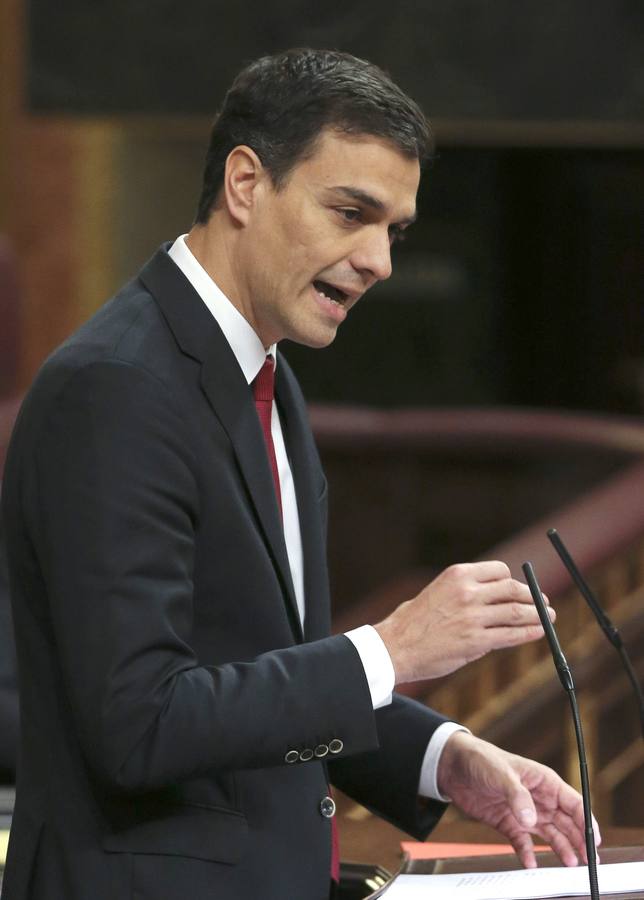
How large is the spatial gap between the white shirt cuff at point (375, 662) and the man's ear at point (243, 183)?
0.41 m

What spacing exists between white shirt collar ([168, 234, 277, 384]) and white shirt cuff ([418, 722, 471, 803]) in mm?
426

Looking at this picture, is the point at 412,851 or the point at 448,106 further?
the point at 448,106

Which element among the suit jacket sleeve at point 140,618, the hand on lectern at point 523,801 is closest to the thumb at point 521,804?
the hand on lectern at point 523,801

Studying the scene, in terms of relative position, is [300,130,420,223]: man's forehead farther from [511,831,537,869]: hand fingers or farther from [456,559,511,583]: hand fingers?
[511,831,537,869]: hand fingers

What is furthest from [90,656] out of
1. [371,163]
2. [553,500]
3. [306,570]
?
[553,500]

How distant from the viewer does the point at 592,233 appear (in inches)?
322

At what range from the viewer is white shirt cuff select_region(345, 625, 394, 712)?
4.44 ft

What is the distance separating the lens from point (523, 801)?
1.47 m

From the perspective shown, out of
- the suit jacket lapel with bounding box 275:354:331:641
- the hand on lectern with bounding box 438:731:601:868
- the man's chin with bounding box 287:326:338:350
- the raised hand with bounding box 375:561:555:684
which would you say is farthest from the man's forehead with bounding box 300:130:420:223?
the hand on lectern with bounding box 438:731:601:868

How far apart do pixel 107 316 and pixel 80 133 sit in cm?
596

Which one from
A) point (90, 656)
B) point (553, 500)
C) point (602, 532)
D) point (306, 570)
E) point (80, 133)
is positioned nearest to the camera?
point (90, 656)

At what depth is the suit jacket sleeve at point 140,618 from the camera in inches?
49.7

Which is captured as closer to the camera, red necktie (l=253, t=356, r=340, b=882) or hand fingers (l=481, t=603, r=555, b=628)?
hand fingers (l=481, t=603, r=555, b=628)

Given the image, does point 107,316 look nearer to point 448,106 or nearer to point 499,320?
point 448,106
